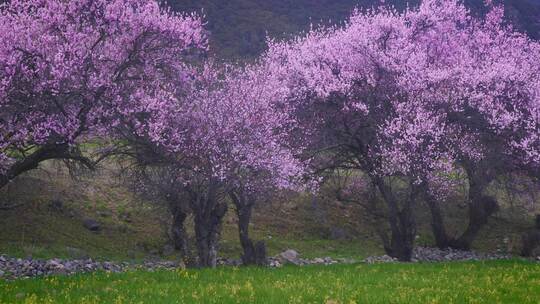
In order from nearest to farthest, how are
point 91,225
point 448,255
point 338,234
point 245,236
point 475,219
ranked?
point 245,236 → point 91,225 → point 448,255 → point 475,219 → point 338,234

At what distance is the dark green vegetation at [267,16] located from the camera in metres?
90.6

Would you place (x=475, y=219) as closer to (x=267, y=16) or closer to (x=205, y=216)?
(x=205, y=216)

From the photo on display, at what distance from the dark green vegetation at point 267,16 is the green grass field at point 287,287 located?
67.3 metres

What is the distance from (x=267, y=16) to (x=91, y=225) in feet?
264

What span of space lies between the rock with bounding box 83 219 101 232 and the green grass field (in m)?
14.9

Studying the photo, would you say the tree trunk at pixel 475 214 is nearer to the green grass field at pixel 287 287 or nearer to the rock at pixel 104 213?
the green grass field at pixel 287 287

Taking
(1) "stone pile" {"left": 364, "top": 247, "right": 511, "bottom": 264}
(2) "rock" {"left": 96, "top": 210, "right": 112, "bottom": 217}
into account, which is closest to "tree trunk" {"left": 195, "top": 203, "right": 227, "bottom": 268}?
(1) "stone pile" {"left": 364, "top": 247, "right": 511, "bottom": 264}

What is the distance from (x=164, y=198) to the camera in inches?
879

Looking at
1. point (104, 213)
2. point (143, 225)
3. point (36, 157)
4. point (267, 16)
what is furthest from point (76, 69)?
point (267, 16)

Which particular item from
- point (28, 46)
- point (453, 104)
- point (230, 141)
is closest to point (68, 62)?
point (28, 46)

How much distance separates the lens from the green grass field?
1258 cm

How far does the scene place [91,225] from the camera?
30.8 meters

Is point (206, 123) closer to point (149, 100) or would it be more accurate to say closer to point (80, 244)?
point (149, 100)

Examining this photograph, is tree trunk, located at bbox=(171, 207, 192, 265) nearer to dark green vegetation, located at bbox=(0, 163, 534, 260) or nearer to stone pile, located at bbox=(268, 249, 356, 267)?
dark green vegetation, located at bbox=(0, 163, 534, 260)
